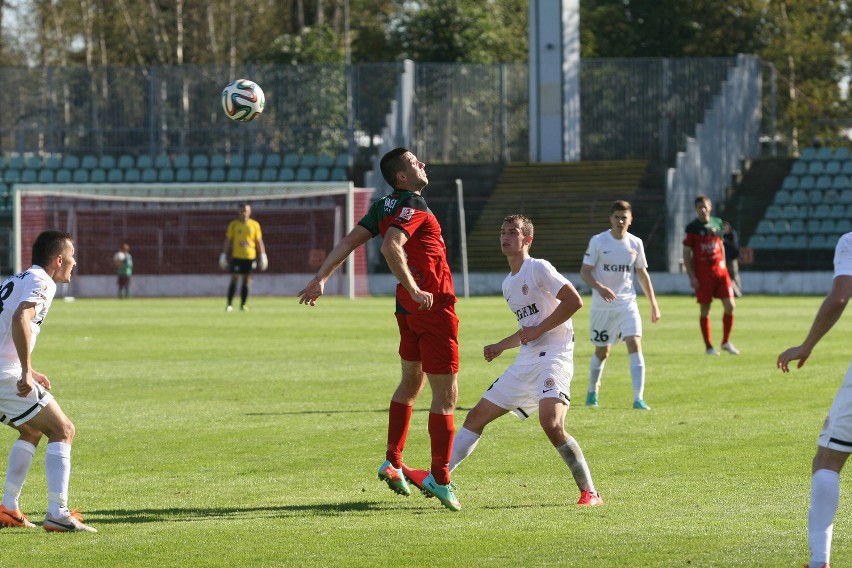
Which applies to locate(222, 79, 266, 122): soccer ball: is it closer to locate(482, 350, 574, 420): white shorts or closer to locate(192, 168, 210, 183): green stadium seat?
locate(482, 350, 574, 420): white shorts

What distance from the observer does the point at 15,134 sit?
48531 mm

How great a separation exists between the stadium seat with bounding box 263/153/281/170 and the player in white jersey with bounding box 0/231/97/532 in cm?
3944

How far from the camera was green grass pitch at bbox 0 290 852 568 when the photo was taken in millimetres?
7359

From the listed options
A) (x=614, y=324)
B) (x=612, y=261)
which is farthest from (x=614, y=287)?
(x=614, y=324)

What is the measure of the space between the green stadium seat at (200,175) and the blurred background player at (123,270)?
6.37m

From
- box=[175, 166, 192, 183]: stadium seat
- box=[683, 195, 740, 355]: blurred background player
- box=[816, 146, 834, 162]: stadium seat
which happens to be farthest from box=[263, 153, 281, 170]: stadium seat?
box=[683, 195, 740, 355]: blurred background player

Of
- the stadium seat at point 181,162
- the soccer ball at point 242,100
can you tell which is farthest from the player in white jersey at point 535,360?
the stadium seat at point 181,162

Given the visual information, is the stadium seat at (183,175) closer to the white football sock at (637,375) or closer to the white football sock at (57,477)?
the white football sock at (637,375)

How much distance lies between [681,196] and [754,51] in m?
25.1

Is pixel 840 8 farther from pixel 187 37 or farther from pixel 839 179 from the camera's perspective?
pixel 187 37

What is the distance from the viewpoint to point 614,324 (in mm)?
14156

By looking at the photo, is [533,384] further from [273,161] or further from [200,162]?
[200,162]

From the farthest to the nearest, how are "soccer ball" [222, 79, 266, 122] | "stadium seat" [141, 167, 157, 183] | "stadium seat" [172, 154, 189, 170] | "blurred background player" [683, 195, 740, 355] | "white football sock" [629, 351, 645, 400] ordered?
"stadium seat" [172, 154, 189, 170]
"stadium seat" [141, 167, 157, 183]
"blurred background player" [683, 195, 740, 355]
"soccer ball" [222, 79, 266, 122]
"white football sock" [629, 351, 645, 400]

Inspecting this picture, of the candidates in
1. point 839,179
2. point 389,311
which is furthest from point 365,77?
point 389,311
